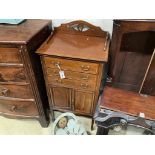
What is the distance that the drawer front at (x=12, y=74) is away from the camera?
118 cm

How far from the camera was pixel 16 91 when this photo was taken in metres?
1.33

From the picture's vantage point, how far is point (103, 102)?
1291mm

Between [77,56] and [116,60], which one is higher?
[77,56]

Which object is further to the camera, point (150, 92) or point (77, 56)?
point (150, 92)

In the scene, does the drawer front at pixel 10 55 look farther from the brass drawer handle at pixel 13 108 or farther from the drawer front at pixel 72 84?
the brass drawer handle at pixel 13 108

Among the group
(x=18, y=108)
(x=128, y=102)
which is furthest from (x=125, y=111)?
(x=18, y=108)

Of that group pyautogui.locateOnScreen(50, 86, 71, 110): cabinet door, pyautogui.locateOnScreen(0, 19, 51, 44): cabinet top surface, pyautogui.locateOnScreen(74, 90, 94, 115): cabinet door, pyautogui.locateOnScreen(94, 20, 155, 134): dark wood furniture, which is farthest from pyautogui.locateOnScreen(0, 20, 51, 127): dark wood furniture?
pyautogui.locateOnScreen(94, 20, 155, 134): dark wood furniture

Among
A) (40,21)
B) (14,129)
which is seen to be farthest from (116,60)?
(14,129)

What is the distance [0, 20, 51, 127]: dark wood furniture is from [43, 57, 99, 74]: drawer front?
5.0 inches
